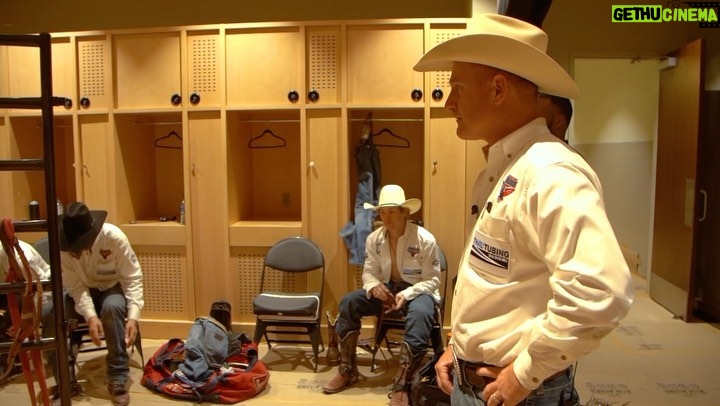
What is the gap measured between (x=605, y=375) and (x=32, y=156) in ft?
15.7

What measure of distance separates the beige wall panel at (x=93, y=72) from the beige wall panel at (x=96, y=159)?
124 millimetres

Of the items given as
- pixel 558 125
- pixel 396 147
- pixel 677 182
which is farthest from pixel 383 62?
pixel 677 182

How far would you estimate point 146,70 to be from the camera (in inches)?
153

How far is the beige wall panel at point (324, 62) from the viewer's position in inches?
145

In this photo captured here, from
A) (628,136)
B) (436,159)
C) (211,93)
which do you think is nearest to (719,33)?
(628,136)

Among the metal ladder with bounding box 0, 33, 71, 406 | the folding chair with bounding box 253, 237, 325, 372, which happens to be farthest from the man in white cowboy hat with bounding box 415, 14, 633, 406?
the folding chair with bounding box 253, 237, 325, 372

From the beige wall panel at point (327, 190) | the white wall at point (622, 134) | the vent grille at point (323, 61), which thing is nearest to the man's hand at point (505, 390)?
the beige wall panel at point (327, 190)

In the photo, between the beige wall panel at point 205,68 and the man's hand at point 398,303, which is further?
the beige wall panel at point 205,68

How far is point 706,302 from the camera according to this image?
425 centimetres

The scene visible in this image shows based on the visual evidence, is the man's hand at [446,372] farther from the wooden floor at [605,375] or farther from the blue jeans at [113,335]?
the blue jeans at [113,335]

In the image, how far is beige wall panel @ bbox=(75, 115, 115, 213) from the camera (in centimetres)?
394

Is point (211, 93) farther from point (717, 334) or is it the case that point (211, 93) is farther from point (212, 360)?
point (717, 334)

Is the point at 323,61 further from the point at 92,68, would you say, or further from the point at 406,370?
the point at 406,370

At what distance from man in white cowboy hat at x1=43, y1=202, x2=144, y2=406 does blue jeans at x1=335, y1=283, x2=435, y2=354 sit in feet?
4.08
